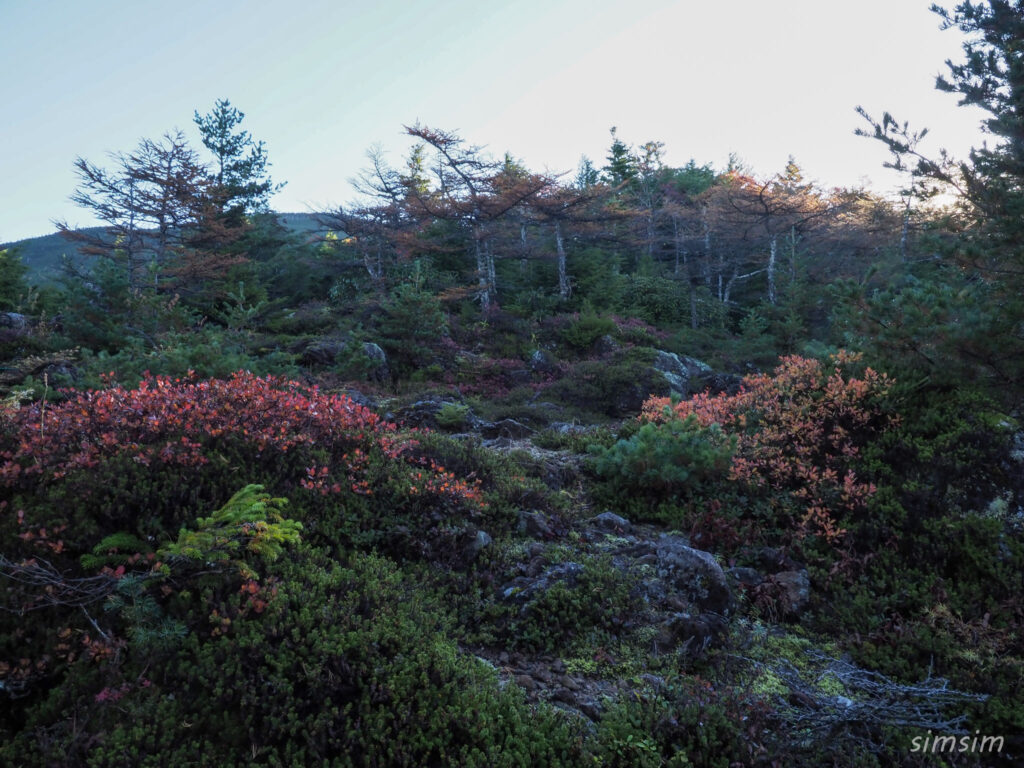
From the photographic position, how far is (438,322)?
17.2 meters

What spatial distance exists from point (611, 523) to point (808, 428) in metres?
3.14

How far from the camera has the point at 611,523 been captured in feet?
20.0

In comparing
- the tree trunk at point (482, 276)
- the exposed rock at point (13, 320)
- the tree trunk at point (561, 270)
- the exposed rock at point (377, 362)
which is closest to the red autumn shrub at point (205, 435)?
the exposed rock at point (377, 362)

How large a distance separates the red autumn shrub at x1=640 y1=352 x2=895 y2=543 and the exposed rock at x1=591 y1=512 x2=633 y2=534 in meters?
1.57

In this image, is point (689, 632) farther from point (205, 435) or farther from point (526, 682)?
point (205, 435)

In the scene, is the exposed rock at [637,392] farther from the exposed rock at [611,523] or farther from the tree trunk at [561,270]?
the tree trunk at [561,270]

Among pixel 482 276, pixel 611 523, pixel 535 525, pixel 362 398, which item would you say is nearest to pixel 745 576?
pixel 611 523

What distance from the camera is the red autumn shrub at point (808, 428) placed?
20.1ft

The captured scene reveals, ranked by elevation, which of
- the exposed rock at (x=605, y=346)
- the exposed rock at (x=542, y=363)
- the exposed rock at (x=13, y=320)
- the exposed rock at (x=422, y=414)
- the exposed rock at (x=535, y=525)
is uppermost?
the exposed rock at (x=13, y=320)

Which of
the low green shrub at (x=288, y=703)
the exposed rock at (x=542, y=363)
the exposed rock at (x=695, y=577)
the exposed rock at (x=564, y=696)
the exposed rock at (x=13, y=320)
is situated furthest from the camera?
the exposed rock at (x=542, y=363)

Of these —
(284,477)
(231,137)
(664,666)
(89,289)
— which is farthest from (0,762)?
(231,137)

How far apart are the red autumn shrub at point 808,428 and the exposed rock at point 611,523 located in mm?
1572

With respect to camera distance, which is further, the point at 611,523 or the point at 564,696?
the point at 611,523

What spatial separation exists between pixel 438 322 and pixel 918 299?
12764 millimetres
